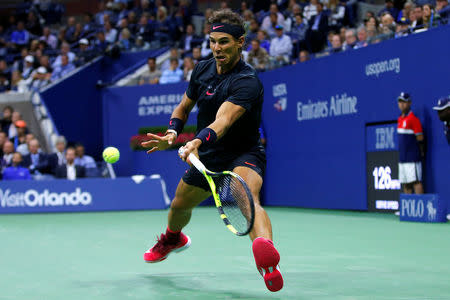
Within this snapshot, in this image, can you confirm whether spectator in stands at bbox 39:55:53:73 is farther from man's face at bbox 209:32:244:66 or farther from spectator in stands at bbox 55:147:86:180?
man's face at bbox 209:32:244:66

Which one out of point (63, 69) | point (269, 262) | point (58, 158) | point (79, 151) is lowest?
point (58, 158)

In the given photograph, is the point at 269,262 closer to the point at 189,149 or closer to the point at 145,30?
the point at 189,149

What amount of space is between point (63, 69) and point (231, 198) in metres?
14.2

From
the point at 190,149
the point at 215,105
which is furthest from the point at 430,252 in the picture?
the point at 190,149

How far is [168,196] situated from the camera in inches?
595

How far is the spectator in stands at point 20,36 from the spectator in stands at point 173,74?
6706 mm

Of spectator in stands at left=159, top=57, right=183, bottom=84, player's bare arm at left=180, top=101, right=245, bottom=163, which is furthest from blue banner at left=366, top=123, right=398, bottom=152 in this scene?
player's bare arm at left=180, top=101, right=245, bottom=163

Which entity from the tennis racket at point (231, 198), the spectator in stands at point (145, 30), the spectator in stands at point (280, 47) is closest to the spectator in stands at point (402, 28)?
the spectator in stands at point (280, 47)

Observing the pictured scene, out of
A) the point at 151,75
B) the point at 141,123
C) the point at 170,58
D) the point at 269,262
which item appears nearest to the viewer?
the point at 269,262

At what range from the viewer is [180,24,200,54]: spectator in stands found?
16656 mm

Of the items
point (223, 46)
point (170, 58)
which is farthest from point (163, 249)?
point (170, 58)

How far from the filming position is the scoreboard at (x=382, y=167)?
1109 centimetres

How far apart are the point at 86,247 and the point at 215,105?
3071 millimetres

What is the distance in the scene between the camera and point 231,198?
159 inches
